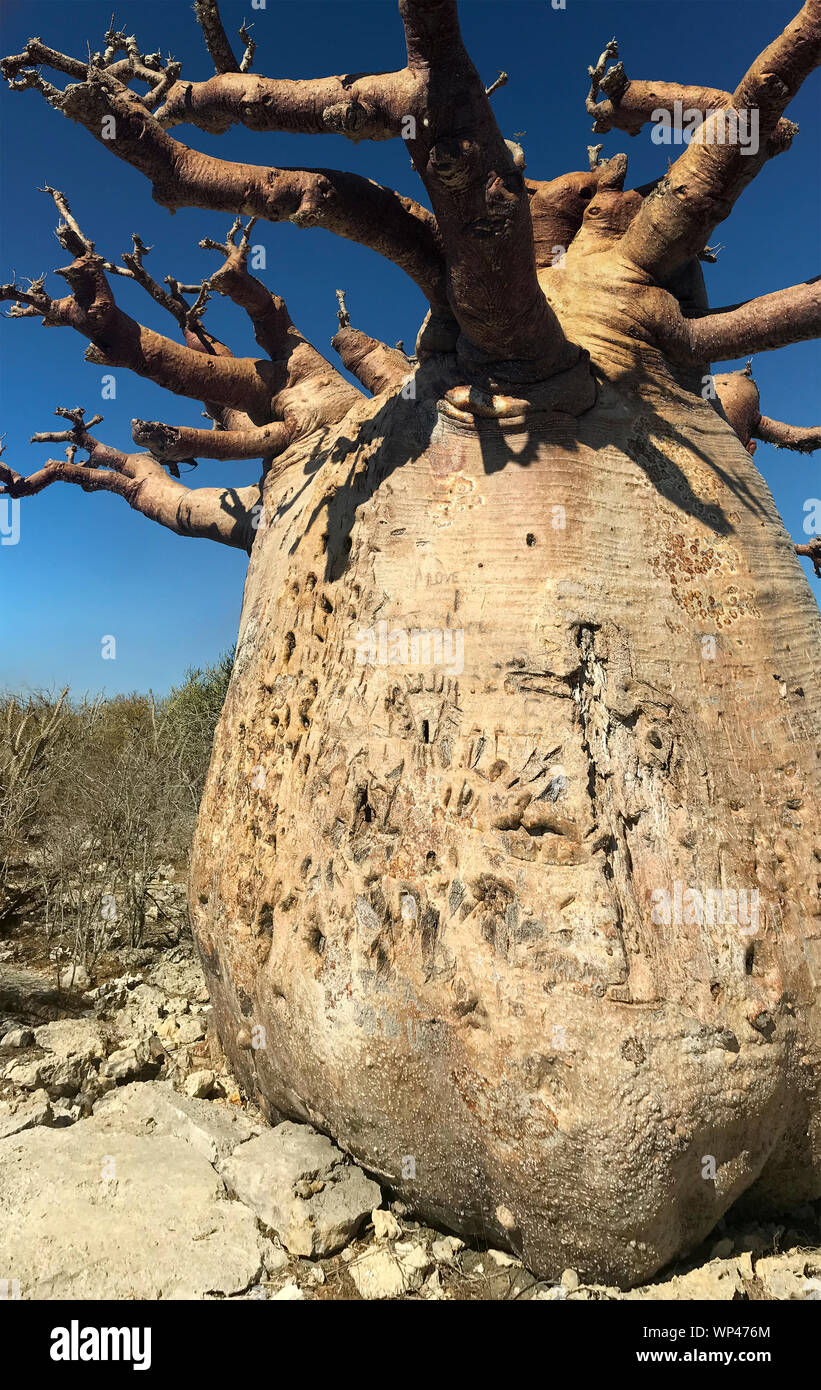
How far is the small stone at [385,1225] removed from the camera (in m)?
2.09

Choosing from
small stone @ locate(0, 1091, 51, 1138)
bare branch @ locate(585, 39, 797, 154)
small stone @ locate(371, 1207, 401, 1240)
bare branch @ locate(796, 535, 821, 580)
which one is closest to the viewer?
small stone @ locate(371, 1207, 401, 1240)

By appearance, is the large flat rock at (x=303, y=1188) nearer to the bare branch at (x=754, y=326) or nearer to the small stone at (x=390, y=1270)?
the small stone at (x=390, y=1270)

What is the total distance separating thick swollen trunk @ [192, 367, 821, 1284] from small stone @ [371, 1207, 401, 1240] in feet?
0.28

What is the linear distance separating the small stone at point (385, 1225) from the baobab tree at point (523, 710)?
0.07m

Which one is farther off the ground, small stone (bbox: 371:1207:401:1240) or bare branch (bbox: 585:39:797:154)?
bare branch (bbox: 585:39:797:154)

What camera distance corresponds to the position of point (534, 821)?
2125 mm

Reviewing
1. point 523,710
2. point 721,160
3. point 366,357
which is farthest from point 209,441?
point 721,160

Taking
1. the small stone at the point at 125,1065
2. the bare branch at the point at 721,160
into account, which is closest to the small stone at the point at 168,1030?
the small stone at the point at 125,1065

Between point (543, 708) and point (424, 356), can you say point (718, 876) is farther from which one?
point (424, 356)

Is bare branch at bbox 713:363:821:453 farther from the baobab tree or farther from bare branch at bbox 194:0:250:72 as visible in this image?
bare branch at bbox 194:0:250:72

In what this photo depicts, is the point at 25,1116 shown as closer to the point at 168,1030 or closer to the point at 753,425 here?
the point at 168,1030

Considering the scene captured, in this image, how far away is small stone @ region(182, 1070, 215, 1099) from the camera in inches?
107

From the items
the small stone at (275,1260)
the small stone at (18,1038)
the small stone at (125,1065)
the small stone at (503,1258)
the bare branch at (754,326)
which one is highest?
the bare branch at (754,326)

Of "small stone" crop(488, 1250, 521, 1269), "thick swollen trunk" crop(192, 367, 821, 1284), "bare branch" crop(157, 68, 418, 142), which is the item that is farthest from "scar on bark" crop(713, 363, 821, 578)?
"small stone" crop(488, 1250, 521, 1269)
